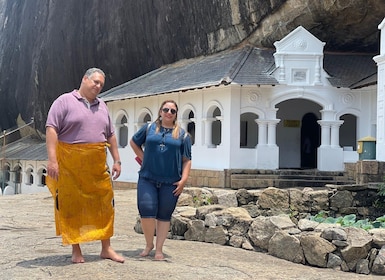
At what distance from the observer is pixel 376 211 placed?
1107cm

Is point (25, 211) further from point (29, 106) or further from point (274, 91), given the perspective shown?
point (29, 106)

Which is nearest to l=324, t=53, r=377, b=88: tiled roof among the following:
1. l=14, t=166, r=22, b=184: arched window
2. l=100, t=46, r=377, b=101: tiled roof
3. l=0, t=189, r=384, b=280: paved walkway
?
l=100, t=46, r=377, b=101: tiled roof

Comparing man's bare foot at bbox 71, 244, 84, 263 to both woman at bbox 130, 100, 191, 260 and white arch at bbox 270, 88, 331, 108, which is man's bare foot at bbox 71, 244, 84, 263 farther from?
white arch at bbox 270, 88, 331, 108

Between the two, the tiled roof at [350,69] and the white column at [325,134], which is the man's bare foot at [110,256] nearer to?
the tiled roof at [350,69]

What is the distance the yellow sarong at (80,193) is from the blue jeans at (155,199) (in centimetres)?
45

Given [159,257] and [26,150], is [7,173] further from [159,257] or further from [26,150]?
[159,257]

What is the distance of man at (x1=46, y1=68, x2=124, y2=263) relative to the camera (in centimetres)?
527

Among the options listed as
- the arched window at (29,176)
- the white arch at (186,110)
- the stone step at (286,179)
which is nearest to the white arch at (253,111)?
the stone step at (286,179)

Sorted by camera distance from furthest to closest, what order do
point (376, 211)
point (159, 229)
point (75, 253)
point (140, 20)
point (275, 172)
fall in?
point (140, 20) < point (275, 172) < point (376, 211) < point (159, 229) < point (75, 253)

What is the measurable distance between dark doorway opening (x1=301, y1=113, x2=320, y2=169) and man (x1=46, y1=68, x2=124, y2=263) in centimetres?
1619

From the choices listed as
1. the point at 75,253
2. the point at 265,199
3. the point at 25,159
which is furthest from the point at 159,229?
the point at 25,159

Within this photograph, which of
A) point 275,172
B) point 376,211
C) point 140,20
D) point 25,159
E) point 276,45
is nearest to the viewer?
point 376,211

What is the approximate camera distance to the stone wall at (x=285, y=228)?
6094 mm

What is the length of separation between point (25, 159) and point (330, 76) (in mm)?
19236
